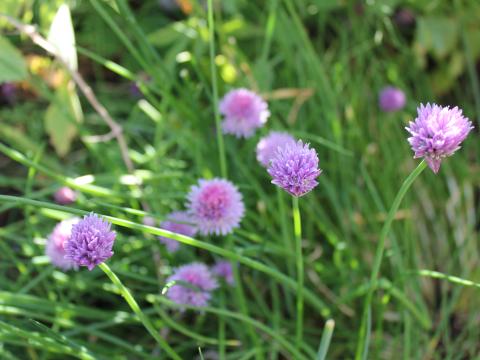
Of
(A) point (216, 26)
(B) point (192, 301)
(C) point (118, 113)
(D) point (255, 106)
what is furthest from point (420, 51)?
(B) point (192, 301)

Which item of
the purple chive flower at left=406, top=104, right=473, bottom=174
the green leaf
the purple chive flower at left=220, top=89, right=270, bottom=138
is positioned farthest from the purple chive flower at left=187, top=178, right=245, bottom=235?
the green leaf

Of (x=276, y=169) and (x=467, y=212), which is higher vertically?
(x=467, y=212)

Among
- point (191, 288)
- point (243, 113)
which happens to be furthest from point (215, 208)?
point (243, 113)

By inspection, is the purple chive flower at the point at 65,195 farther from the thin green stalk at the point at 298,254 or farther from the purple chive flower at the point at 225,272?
the thin green stalk at the point at 298,254

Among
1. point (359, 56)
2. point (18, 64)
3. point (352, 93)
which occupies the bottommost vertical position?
point (18, 64)

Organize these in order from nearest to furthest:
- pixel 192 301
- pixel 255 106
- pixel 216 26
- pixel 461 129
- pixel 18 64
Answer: pixel 461 129
pixel 192 301
pixel 255 106
pixel 18 64
pixel 216 26

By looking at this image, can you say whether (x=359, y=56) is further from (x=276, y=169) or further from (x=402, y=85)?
(x=276, y=169)

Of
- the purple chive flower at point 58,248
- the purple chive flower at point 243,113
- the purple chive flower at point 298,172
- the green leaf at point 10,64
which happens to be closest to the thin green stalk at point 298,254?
the purple chive flower at point 298,172

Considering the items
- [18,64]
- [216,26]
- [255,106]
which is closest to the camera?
[255,106]
